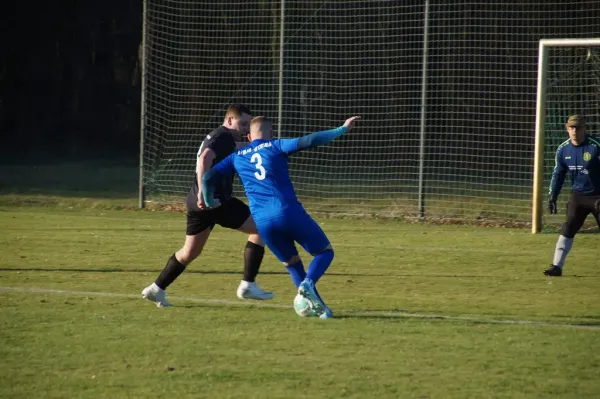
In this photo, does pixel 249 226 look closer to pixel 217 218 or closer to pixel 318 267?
pixel 217 218

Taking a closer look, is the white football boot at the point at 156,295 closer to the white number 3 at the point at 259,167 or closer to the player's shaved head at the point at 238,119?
the white number 3 at the point at 259,167

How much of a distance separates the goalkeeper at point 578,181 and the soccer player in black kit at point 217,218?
368 cm

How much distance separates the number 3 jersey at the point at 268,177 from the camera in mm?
9500

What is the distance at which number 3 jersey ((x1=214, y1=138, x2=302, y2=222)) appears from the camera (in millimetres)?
9500

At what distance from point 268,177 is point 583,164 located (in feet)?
15.3

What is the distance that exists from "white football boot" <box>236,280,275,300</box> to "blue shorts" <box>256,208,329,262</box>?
43.6 inches

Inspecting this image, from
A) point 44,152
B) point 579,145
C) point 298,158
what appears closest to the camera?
point 579,145

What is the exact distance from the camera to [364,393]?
22.5 feet

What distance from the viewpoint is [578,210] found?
12.7 metres

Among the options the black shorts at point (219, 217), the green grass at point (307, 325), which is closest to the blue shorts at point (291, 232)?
the green grass at point (307, 325)

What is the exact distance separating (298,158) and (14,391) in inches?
674

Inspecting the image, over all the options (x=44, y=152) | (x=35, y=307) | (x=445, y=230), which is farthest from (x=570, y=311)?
(x=44, y=152)

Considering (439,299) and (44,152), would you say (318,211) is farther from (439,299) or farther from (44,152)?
(44,152)

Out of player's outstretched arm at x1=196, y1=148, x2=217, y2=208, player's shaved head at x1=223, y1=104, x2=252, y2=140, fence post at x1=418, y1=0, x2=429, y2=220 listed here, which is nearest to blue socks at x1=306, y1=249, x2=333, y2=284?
player's outstretched arm at x1=196, y1=148, x2=217, y2=208
